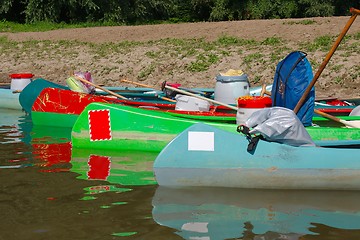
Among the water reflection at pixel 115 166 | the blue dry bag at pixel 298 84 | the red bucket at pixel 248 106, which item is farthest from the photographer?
the red bucket at pixel 248 106

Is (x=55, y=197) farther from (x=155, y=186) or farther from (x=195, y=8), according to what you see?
(x=195, y=8)

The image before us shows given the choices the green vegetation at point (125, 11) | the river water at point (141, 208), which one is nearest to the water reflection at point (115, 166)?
the river water at point (141, 208)

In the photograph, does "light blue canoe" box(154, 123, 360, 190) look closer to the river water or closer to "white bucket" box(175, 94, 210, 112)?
the river water

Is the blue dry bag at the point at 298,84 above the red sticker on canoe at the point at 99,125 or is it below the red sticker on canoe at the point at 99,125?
above

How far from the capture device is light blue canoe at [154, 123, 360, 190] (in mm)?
7078

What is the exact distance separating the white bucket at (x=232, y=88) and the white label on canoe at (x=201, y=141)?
4139mm

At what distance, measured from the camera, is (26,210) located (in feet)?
21.9

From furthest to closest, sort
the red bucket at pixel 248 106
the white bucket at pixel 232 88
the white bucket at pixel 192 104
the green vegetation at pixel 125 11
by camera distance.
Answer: the green vegetation at pixel 125 11 < the white bucket at pixel 232 88 < the white bucket at pixel 192 104 < the red bucket at pixel 248 106

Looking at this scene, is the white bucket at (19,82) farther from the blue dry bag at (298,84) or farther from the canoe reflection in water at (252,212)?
the canoe reflection in water at (252,212)

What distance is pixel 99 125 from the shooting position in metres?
9.41

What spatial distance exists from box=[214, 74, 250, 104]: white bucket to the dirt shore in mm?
3414

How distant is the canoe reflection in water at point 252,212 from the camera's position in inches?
237

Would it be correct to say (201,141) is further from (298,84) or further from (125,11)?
(125,11)

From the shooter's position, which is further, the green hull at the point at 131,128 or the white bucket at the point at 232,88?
the white bucket at the point at 232,88
